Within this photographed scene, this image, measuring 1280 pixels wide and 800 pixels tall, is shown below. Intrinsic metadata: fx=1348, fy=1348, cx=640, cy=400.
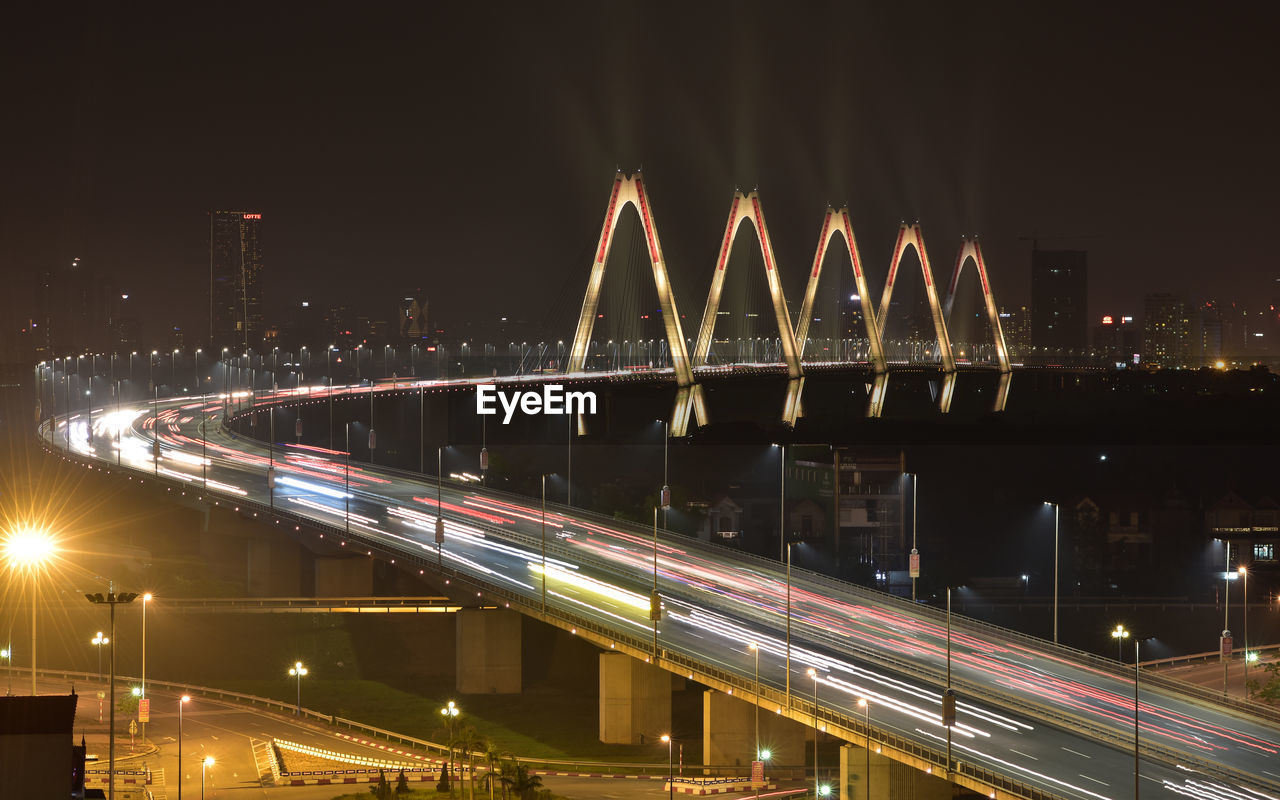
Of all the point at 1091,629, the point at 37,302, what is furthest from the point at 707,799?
the point at 37,302

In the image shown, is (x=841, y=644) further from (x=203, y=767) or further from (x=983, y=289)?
(x=983, y=289)

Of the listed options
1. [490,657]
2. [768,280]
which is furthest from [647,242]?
[490,657]

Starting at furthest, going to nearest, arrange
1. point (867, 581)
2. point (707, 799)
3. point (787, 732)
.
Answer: point (867, 581) < point (787, 732) < point (707, 799)

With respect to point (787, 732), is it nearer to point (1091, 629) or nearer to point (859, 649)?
point (859, 649)

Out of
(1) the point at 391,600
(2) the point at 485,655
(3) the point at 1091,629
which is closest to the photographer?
(2) the point at 485,655

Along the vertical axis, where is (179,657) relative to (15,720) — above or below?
below

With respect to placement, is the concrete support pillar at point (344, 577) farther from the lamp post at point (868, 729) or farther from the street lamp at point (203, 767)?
the lamp post at point (868, 729)

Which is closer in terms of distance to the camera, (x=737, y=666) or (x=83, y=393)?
(x=737, y=666)

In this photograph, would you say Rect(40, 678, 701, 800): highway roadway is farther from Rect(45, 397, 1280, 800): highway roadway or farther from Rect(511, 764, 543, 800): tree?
Rect(45, 397, 1280, 800): highway roadway
